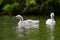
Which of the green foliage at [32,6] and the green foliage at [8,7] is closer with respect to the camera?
the green foliage at [32,6]

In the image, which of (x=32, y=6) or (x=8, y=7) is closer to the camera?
(x=32, y=6)

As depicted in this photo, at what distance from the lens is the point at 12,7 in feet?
103

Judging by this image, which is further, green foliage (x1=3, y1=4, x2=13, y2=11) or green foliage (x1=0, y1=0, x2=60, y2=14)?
green foliage (x1=3, y1=4, x2=13, y2=11)

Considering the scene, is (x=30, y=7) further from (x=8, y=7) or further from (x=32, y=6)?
(x=8, y=7)

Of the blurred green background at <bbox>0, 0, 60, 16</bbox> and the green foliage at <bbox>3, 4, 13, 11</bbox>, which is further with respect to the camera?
the green foliage at <bbox>3, 4, 13, 11</bbox>

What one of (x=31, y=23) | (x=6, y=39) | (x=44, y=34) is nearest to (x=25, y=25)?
(x=31, y=23)

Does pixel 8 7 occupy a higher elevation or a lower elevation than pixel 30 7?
higher

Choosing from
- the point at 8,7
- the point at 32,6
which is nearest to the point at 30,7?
the point at 32,6

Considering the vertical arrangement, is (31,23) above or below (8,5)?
below

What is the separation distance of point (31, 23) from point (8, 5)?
11.4 meters

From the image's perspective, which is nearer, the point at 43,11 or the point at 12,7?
the point at 43,11

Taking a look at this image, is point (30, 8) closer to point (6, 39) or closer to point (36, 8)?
point (36, 8)

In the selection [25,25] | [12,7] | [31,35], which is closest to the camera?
[31,35]

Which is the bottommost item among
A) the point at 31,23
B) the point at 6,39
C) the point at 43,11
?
the point at 6,39
